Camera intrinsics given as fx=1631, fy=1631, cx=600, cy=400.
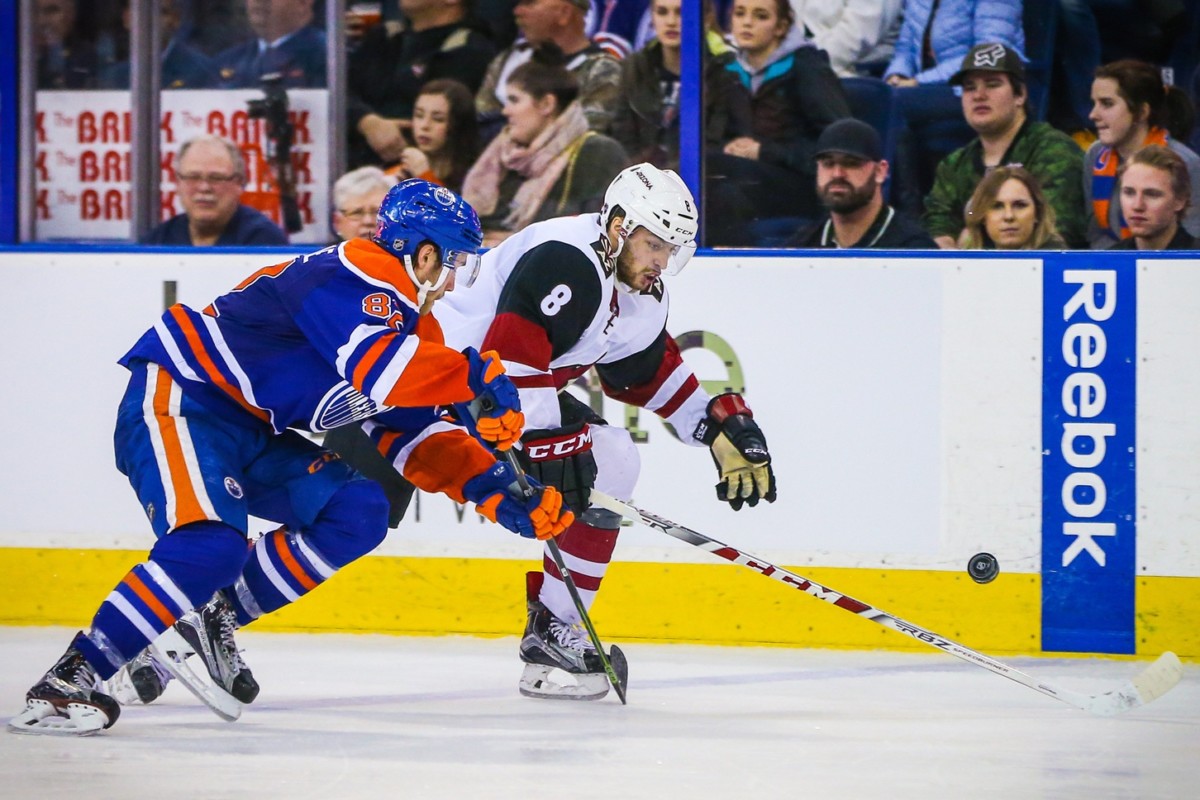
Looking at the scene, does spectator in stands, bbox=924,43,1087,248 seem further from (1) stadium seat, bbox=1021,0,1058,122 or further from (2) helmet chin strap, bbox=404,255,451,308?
(2) helmet chin strap, bbox=404,255,451,308

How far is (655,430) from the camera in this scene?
441 cm

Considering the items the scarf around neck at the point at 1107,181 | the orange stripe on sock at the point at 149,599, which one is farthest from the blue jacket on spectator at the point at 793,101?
the orange stripe on sock at the point at 149,599

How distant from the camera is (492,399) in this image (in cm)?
312

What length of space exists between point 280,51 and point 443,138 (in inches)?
23.9

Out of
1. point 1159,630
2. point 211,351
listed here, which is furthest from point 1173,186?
point 211,351

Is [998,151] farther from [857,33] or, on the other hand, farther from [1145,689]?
[1145,689]

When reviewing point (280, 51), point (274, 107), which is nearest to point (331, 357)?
point (274, 107)

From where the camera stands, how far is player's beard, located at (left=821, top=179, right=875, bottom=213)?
15.3ft

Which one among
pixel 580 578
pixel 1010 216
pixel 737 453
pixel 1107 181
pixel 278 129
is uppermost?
pixel 278 129

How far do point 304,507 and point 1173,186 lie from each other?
99.6 inches

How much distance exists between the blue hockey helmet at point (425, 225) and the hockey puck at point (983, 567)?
1.70 meters

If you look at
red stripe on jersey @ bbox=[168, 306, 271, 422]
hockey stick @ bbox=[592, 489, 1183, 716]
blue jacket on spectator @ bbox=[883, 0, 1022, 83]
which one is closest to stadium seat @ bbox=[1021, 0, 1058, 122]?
blue jacket on spectator @ bbox=[883, 0, 1022, 83]

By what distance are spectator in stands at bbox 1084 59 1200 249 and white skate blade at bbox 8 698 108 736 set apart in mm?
2858

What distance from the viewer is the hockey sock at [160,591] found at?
3.04 m
